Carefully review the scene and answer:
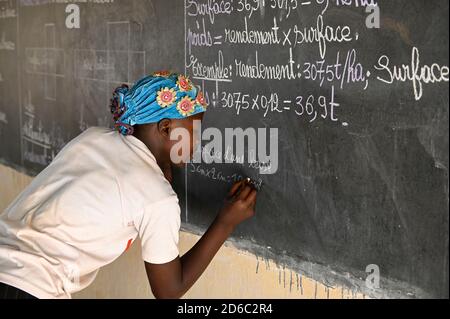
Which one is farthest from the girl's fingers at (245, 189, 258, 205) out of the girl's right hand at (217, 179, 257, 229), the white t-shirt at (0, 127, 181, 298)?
the white t-shirt at (0, 127, 181, 298)

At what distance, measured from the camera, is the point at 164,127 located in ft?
7.29

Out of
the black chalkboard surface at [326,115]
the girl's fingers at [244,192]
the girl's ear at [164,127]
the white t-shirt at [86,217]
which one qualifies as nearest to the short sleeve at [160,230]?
Result: the white t-shirt at [86,217]

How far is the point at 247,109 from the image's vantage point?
2.62 meters

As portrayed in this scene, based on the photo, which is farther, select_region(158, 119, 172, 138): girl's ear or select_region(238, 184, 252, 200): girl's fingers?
select_region(238, 184, 252, 200): girl's fingers

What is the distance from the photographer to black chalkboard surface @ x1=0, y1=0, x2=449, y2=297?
6.46 ft

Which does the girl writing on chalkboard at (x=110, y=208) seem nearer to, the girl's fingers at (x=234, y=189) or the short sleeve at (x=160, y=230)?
the short sleeve at (x=160, y=230)

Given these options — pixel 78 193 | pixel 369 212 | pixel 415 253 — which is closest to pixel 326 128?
pixel 369 212

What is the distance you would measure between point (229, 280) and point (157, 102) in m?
1.06

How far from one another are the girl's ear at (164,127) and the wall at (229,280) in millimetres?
760

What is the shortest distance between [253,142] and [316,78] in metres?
0.42

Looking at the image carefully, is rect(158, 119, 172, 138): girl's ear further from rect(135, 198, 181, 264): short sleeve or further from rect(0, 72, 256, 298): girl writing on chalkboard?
rect(135, 198, 181, 264): short sleeve
